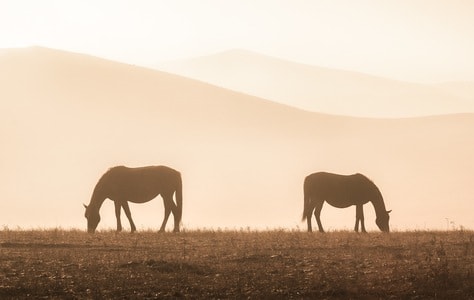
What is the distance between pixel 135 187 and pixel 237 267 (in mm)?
13085

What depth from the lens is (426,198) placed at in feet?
268

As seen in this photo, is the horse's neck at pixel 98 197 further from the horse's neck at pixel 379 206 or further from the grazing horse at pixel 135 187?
the horse's neck at pixel 379 206

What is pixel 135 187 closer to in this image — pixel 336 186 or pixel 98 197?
pixel 98 197

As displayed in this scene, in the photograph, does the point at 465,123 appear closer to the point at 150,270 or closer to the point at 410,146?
the point at 410,146

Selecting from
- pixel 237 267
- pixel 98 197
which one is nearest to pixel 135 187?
pixel 98 197

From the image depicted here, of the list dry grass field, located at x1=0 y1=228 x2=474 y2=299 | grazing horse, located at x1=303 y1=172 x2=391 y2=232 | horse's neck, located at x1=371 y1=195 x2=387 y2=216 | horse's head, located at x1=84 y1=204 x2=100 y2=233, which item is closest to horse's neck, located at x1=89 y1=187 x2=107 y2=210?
horse's head, located at x1=84 y1=204 x2=100 y2=233

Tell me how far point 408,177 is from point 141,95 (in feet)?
121

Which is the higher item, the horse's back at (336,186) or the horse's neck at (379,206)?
the horse's back at (336,186)

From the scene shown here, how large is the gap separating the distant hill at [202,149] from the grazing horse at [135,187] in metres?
36.2

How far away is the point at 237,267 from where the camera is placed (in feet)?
61.8

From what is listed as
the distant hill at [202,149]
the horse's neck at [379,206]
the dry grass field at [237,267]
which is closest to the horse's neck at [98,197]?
the dry grass field at [237,267]

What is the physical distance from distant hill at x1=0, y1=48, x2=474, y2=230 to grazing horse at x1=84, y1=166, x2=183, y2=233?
36176 millimetres

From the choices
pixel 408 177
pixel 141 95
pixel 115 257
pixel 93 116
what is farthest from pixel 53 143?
pixel 115 257

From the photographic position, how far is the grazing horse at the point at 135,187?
3141cm
